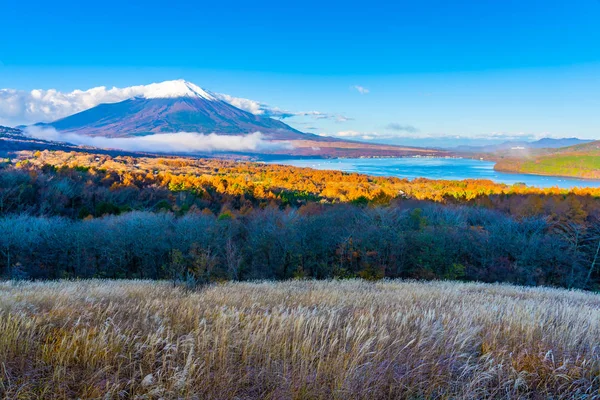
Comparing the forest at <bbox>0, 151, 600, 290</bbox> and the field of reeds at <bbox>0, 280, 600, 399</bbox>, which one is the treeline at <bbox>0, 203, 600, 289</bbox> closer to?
the forest at <bbox>0, 151, 600, 290</bbox>

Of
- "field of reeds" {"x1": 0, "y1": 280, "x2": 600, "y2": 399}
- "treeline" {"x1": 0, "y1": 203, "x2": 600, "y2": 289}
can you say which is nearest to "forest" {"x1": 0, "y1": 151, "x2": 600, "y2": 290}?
"treeline" {"x1": 0, "y1": 203, "x2": 600, "y2": 289}

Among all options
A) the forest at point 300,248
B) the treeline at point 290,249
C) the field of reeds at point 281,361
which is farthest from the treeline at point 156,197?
the field of reeds at point 281,361

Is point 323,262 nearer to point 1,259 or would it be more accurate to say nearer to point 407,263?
point 407,263

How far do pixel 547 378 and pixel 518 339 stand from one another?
663mm

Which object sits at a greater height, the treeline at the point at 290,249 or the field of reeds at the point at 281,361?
the field of reeds at the point at 281,361

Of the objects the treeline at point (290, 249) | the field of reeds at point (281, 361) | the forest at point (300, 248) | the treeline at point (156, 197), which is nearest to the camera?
the field of reeds at point (281, 361)

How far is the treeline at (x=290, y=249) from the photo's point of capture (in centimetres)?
2925

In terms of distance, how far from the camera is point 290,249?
31.7 m

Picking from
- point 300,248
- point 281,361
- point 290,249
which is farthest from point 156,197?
point 281,361

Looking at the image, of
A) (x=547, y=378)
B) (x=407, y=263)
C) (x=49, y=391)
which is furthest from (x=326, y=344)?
(x=407, y=263)

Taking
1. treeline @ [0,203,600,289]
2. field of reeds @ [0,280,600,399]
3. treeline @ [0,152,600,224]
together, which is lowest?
treeline @ [0,203,600,289]

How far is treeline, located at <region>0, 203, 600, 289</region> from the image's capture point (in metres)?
29.2

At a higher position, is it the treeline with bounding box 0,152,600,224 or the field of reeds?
the field of reeds

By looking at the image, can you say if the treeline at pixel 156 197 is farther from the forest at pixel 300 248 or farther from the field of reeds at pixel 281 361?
the field of reeds at pixel 281 361
